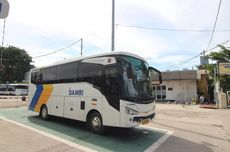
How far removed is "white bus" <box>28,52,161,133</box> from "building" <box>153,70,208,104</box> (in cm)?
1955

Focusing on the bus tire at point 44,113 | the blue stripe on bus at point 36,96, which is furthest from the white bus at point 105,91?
the blue stripe on bus at point 36,96

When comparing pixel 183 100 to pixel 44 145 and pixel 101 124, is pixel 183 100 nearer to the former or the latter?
pixel 101 124

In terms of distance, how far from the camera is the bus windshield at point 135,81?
286 inches

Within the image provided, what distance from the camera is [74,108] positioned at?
9375 mm

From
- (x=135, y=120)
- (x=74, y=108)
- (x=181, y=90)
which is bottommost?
(x=135, y=120)

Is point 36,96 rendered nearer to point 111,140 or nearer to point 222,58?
point 111,140

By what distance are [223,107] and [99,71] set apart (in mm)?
17641

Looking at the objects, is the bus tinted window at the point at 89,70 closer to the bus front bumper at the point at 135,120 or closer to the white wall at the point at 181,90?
the bus front bumper at the point at 135,120

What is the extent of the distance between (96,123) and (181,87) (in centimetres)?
2228

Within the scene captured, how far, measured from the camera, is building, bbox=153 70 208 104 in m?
27.0

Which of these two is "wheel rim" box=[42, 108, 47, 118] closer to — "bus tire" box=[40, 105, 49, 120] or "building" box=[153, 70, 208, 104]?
"bus tire" box=[40, 105, 49, 120]

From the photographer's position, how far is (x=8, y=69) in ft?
175

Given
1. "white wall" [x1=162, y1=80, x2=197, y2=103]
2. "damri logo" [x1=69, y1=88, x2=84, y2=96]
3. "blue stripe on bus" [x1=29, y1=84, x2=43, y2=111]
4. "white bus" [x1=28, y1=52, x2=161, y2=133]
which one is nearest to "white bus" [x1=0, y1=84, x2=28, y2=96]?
"white wall" [x1=162, y1=80, x2=197, y2=103]

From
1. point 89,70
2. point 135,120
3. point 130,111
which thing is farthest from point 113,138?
point 89,70
